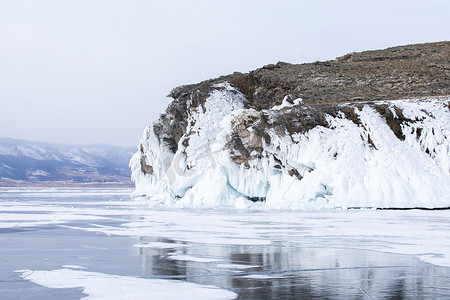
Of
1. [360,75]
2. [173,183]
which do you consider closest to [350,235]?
[173,183]

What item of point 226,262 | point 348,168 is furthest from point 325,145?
point 226,262

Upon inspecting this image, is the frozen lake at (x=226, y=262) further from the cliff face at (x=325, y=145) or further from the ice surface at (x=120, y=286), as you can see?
the cliff face at (x=325, y=145)

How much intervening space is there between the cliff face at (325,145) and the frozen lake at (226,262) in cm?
933

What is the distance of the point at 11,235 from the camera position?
44.2 feet

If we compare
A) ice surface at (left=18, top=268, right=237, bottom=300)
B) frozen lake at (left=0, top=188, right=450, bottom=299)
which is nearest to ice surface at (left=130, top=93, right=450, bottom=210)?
frozen lake at (left=0, top=188, right=450, bottom=299)

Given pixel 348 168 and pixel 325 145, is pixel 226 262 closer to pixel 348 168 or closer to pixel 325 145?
pixel 348 168

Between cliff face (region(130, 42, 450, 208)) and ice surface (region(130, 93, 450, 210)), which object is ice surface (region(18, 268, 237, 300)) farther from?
cliff face (region(130, 42, 450, 208))

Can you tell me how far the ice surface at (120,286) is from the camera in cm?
628

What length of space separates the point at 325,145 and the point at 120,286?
70.6ft

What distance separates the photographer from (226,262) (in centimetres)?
884

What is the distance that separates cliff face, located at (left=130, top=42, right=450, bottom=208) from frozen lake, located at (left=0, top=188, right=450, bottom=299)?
30.6ft

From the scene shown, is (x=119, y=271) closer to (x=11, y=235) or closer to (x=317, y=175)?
(x=11, y=235)

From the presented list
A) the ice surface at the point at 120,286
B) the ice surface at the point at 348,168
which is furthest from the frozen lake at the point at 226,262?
the ice surface at the point at 348,168

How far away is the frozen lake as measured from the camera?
652 cm
